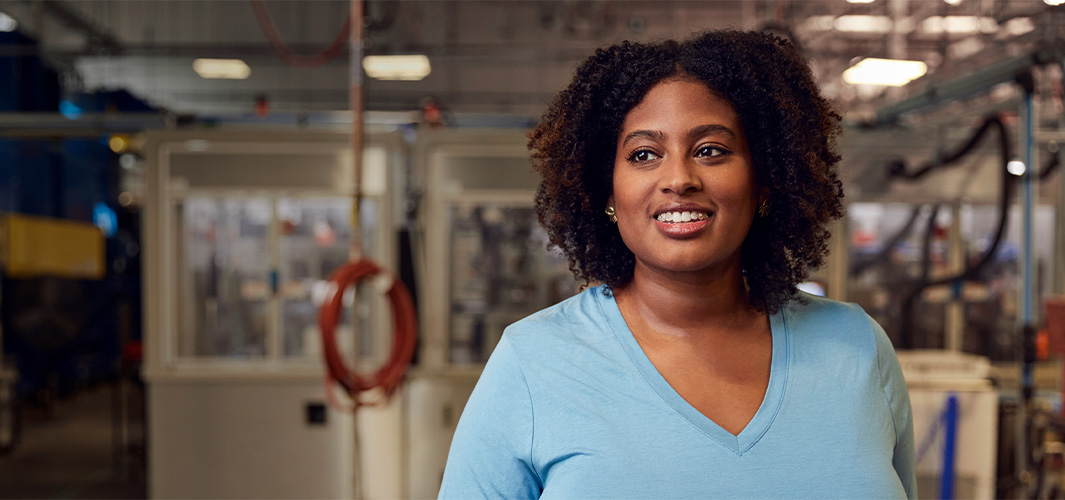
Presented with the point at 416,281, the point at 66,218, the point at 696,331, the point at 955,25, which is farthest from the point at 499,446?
the point at 66,218

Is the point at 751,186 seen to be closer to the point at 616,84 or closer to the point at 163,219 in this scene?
the point at 616,84

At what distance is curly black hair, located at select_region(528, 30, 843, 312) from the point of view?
1.09 m

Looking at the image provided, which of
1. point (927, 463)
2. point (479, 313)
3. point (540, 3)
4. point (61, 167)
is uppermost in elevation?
point (540, 3)

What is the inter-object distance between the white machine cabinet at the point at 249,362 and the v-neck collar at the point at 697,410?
3.38 metres

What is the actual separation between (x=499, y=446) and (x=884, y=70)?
6270 millimetres

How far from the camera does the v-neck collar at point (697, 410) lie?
38.4 inches


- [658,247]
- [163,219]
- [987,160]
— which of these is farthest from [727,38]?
[987,160]

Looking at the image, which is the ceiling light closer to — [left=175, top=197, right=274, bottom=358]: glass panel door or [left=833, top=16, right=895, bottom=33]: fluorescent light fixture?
[left=833, top=16, right=895, bottom=33]: fluorescent light fixture

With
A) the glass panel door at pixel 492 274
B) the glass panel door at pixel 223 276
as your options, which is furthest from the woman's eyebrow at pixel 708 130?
the glass panel door at pixel 223 276

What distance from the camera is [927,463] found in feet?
10.5

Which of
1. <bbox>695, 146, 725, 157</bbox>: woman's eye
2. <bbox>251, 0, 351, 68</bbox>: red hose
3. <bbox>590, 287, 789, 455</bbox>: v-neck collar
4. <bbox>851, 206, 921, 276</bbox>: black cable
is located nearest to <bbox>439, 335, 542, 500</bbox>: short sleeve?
<bbox>590, 287, 789, 455</bbox>: v-neck collar

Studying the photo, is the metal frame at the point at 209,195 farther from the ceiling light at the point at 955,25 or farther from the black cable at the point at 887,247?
the ceiling light at the point at 955,25

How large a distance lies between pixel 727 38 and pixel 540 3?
666cm

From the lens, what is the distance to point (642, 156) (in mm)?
1061
